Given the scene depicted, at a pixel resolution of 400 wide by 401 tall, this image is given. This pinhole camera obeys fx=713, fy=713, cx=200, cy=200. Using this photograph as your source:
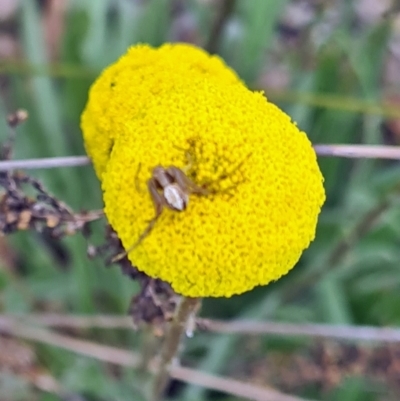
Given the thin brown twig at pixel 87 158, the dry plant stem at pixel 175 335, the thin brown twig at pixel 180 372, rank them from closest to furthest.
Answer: the dry plant stem at pixel 175 335
the thin brown twig at pixel 87 158
the thin brown twig at pixel 180 372

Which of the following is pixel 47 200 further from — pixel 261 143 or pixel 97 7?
pixel 97 7

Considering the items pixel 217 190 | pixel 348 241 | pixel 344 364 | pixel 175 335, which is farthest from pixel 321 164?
pixel 217 190

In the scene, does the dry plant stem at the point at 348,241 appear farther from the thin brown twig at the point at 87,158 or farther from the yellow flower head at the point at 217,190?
the yellow flower head at the point at 217,190

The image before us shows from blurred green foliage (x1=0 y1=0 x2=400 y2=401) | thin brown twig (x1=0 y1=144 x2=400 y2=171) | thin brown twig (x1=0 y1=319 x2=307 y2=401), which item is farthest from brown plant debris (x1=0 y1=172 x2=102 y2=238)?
blurred green foliage (x1=0 y1=0 x2=400 y2=401)

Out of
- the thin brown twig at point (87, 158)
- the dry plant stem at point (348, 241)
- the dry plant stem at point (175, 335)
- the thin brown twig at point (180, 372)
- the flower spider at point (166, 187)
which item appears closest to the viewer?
the flower spider at point (166, 187)

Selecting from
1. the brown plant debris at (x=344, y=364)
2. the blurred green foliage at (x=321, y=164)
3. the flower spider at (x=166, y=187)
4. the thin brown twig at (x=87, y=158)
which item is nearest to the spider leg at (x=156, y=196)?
the flower spider at (x=166, y=187)

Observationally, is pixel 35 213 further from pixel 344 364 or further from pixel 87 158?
pixel 344 364

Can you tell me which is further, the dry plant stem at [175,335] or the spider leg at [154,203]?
the dry plant stem at [175,335]
